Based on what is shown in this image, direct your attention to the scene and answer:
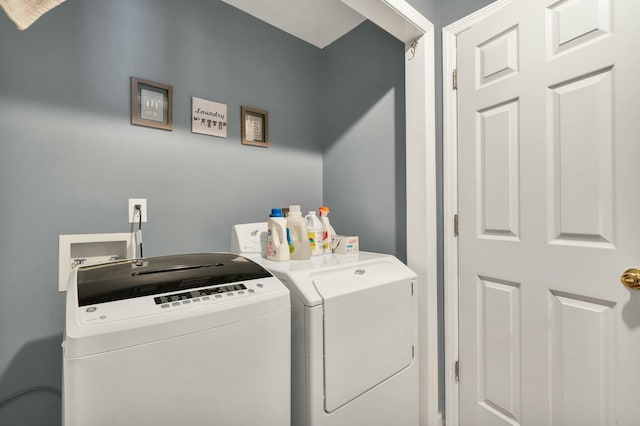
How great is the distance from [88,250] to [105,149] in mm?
A: 502

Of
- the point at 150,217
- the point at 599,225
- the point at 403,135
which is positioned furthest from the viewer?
the point at 403,135

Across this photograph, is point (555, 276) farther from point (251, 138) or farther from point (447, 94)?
point (251, 138)

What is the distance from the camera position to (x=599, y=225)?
1.05 meters

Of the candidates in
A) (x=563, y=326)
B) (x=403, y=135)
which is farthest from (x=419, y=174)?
(x=563, y=326)

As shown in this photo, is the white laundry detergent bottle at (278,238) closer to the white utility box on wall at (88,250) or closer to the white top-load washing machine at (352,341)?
the white top-load washing machine at (352,341)

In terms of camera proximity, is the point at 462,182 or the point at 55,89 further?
the point at 462,182

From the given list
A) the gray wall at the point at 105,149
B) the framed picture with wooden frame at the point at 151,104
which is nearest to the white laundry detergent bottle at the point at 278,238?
the gray wall at the point at 105,149

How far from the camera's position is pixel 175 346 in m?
0.79

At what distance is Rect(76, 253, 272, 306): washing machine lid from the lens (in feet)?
2.76

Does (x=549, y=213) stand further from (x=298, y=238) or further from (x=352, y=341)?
(x=298, y=238)

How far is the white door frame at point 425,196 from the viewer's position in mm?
1523

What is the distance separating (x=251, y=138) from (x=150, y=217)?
0.79m

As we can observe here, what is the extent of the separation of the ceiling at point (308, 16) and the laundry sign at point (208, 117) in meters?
0.69

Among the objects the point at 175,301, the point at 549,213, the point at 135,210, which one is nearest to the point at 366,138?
the point at 549,213
